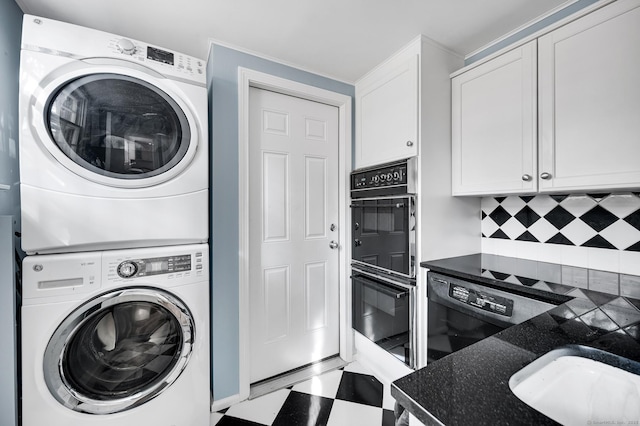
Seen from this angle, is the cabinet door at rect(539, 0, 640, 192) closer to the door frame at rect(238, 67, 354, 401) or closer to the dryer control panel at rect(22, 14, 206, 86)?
the door frame at rect(238, 67, 354, 401)

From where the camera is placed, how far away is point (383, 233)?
1.83 m

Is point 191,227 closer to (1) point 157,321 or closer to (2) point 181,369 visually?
(1) point 157,321

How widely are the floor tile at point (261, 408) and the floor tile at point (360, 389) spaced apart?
39cm

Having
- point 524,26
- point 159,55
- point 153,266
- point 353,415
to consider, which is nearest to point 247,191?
point 153,266

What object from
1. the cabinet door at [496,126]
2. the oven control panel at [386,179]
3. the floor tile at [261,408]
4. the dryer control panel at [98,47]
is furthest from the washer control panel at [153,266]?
the cabinet door at [496,126]

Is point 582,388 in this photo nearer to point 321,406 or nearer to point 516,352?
point 516,352

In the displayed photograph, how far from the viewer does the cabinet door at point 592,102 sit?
111 cm

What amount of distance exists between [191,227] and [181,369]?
2.24ft

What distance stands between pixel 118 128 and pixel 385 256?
1660 mm

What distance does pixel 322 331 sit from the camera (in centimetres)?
212

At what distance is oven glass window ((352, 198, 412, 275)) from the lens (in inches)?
65.6

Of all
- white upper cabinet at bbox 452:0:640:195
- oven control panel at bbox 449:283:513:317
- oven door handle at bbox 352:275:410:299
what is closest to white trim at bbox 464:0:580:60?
white upper cabinet at bbox 452:0:640:195

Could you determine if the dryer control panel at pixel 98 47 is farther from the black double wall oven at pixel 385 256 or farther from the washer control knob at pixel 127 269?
the black double wall oven at pixel 385 256

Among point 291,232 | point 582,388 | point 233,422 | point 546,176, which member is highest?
point 546,176
